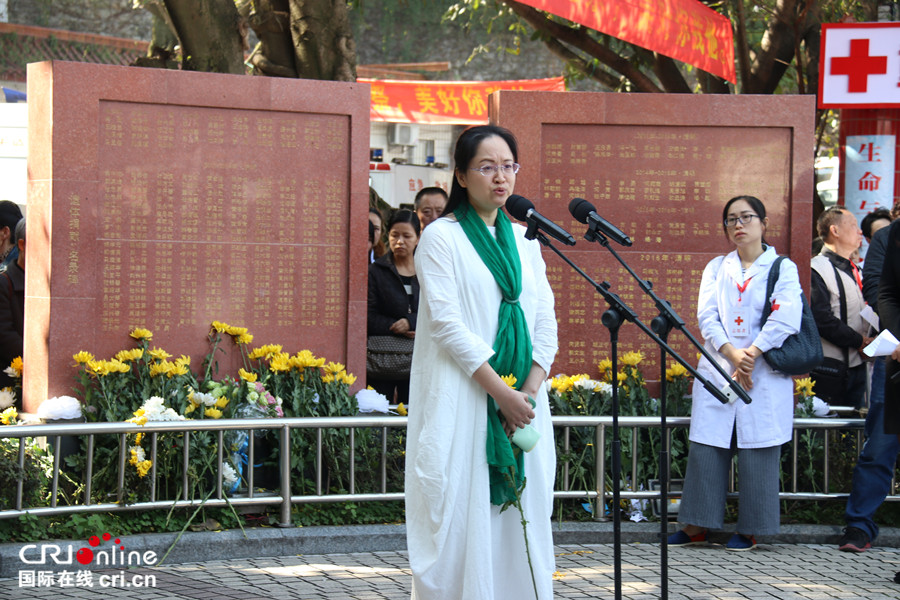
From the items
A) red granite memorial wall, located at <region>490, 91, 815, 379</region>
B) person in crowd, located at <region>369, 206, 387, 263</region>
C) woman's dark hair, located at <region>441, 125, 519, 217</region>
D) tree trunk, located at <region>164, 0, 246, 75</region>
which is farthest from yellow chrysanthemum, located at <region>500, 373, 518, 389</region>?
tree trunk, located at <region>164, 0, 246, 75</region>

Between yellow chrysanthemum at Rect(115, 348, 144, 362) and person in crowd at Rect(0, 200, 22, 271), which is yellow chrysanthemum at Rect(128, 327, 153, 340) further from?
person in crowd at Rect(0, 200, 22, 271)

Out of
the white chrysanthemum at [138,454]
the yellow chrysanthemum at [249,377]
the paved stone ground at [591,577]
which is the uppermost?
the yellow chrysanthemum at [249,377]

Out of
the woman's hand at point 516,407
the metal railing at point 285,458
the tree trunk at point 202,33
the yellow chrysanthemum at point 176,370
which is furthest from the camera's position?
the tree trunk at point 202,33

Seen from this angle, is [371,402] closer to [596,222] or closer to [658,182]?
[658,182]

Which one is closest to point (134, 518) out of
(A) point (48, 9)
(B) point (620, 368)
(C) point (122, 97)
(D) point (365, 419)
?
(D) point (365, 419)

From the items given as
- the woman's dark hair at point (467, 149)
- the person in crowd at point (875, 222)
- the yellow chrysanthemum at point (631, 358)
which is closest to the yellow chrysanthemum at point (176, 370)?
the yellow chrysanthemum at point (631, 358)

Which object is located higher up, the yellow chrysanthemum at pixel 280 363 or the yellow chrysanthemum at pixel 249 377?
the yellow chrysanthemum at pixel 280 363

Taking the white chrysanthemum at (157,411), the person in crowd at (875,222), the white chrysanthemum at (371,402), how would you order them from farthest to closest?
the person in crowd at (875,222)
the white chrysanthemum at (371,402)
the white chrysanthemum at (157,411)

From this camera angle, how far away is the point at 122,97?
20.2ft

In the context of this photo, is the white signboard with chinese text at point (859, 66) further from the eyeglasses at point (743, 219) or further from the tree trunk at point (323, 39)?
the eyeglasses at point (743, 219)

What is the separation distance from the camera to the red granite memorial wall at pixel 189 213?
6035 millimetres

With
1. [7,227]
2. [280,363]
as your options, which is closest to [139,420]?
[280,363]

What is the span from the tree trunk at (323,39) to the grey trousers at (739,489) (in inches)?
167

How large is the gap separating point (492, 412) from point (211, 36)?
514 cm
